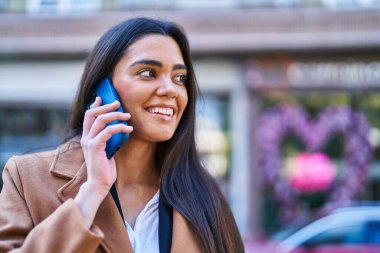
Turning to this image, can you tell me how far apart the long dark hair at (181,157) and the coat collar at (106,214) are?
0.05 meters

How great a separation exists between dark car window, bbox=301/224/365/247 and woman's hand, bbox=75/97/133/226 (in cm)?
715

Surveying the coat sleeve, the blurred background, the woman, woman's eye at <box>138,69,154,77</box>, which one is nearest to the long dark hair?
the woman

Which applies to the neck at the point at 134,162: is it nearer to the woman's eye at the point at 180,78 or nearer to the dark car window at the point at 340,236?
the woman's eye at the point at 180,78

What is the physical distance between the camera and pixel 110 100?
263 cm

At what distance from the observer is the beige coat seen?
91.1 inches

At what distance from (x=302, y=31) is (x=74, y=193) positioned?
501 inches

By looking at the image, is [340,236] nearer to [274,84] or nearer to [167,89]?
[274,84]

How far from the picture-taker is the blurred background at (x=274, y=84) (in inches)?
587

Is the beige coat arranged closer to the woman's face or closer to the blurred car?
the woman's face

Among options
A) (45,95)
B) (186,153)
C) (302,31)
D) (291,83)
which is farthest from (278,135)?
(186,153)

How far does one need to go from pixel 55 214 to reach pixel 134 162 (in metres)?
0.55

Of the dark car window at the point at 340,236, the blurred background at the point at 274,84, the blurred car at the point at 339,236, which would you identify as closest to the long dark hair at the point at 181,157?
the blurred car at the point at 339,236

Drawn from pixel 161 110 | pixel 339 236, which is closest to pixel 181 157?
pixel 161 110

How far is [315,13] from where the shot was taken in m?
14.9
